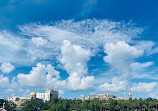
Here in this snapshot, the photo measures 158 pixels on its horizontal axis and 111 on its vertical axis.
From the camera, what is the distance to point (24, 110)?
164875 millimetres

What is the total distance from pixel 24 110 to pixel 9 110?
1803 centimetres

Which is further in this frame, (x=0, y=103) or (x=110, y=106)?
(x=110, y=106)

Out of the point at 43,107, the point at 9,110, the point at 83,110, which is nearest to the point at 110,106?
the point at 83,110

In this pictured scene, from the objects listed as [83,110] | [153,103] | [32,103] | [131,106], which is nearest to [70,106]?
[83,110]

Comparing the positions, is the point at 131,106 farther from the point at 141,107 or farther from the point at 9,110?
the point at 9,110

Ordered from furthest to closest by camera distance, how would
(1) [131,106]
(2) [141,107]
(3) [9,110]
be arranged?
(2) [141,107]
(1) [131,106]
(3) [9,110]

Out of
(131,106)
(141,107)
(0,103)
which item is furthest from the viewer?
(141,107)

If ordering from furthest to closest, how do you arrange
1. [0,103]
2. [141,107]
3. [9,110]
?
[141,107], [0,103], [9,110]

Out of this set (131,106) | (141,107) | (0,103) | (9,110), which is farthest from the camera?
(141,107)

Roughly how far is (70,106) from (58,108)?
4207 centimetres

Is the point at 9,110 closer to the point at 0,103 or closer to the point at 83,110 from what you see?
the point at 0,103

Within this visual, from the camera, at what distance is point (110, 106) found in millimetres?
179750

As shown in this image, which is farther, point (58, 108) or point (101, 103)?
point (101, 103)

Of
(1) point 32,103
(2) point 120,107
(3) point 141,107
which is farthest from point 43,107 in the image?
(3) point 141,107
